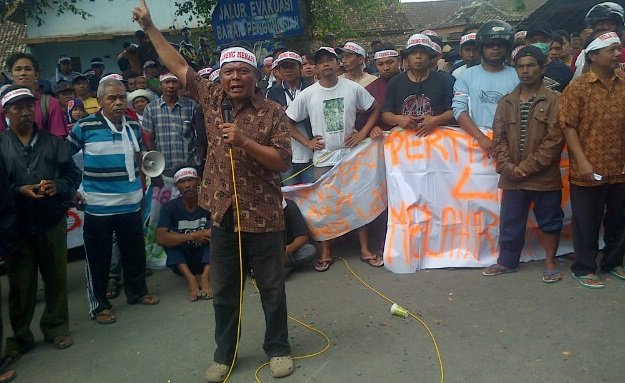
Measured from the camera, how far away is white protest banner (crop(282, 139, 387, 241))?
588 cm

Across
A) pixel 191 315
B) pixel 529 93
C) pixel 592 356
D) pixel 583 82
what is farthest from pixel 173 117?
pixel 592 356

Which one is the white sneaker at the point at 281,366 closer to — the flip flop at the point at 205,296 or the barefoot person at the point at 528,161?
the flip flop at the point at 205,296

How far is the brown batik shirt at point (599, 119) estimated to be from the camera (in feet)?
15.3

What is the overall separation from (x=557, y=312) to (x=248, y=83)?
297 cm

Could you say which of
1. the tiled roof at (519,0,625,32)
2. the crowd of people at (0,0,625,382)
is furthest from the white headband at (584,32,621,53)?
the tiled roof at (519,0,625,32)

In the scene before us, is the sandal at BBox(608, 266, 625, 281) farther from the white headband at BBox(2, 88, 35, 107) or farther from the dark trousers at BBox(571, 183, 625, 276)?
the white headband at BBox(2, 88, 35, 107)

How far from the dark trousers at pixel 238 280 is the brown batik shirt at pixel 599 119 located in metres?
2.76

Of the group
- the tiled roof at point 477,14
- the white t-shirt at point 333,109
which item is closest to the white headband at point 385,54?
the white t-shirt at point 333,109

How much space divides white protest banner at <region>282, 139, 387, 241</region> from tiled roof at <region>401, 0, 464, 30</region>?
3823 cm

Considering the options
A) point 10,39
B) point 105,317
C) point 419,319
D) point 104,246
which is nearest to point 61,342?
point 105,317

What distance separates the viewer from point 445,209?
561 cm

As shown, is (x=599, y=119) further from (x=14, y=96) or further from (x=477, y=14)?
(x=477, y=14)

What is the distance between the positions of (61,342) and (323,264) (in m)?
2.55

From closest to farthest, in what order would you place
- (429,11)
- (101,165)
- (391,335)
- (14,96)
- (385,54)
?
(14,96) < (391,335) < (101,165) < (385,54) < (429,11)
